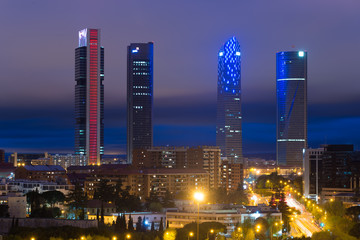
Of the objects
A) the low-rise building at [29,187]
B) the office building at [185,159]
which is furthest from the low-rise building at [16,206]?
the office building at [185,159]

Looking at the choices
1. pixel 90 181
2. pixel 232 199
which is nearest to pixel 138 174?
pixel 90 181

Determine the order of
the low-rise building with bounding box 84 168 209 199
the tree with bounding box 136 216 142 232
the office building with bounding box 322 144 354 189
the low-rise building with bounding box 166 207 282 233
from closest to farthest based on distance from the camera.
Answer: the tree with bounding box 136 216 142 232, the low-rise building with bounding box 166 207 282 233, the low-rise building with bounding box 84 168 209 199, the office building with bounding box 322 144 354 189

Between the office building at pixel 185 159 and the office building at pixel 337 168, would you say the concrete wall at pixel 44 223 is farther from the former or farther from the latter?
the office building at pixel 337 168

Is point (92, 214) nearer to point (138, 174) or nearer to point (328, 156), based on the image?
point (138, 174)

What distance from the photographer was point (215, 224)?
8150cm

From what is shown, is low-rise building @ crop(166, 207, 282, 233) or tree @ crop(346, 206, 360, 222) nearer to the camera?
low-rise building @ crop(166, 207, 282, 233)

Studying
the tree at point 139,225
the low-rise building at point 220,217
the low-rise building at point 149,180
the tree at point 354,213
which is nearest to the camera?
the tree at point 139,225

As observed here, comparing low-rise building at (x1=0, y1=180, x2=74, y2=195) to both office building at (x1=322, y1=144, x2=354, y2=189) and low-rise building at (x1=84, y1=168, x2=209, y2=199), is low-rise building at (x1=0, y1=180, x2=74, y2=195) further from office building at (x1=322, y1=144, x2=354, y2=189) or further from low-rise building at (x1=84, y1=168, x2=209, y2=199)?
office building at (x1=322, y1=144, x2=354, y2=189)

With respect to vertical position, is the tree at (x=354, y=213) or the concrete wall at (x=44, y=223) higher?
the concrete wall at (x=44, y=223)

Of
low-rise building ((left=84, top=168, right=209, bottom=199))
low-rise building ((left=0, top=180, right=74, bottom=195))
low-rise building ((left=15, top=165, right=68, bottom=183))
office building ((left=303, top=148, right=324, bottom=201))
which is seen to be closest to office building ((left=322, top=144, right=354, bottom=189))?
office building ((left=303, top=148, right=324, bottom=201))

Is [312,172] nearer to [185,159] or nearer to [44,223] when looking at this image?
[185,159]

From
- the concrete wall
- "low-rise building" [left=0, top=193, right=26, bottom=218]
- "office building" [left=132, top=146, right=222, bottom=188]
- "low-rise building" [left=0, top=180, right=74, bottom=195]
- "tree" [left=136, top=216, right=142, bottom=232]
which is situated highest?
"office building" [left=132, top=146, right=222, bottom=188]

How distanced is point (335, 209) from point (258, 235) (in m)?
26.7

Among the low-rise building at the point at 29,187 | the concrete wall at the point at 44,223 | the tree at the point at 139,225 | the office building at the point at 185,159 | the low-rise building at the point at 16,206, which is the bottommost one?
the tree at the point at 139,225
